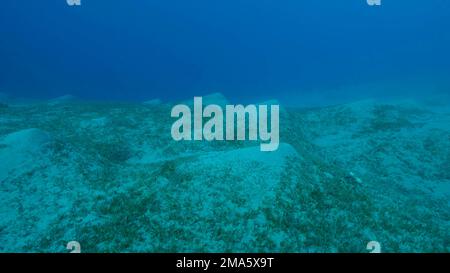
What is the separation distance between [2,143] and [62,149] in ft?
18.2

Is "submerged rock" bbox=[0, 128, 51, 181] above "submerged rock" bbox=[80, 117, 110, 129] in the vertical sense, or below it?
below

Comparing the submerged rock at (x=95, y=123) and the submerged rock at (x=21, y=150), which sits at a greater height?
the submerged rock at (x=95, y=123)

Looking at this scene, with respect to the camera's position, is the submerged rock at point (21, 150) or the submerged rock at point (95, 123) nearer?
the submerged rock at point (21, 150)

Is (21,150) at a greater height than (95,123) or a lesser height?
lesser

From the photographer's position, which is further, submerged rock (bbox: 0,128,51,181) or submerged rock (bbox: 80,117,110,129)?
submerged rock (bbox: 80,117,110,129)

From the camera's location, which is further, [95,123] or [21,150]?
[95,123]

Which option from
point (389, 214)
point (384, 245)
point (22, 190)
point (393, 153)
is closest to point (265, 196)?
point (384, 245)
